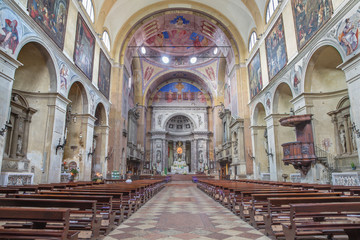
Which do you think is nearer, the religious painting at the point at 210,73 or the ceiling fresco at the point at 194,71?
the ceiling fresco at the point at 194,71

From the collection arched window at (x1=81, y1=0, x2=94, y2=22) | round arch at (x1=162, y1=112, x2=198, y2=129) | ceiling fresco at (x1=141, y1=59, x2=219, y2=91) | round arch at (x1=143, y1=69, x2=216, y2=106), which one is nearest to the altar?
round arch at (x1=162, y1=112, x2=198, y2=129)

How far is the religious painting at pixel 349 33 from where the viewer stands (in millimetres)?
8453

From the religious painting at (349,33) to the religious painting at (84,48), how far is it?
13.2 meters

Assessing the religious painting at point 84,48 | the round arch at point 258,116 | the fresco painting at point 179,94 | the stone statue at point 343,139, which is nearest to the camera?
the stone statue at point 343,139

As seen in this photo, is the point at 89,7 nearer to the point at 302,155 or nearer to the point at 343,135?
the point at 302,155

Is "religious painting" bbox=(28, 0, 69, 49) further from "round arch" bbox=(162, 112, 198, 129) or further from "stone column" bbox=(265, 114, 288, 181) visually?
"round arch" bbox=(162, 112, 198, 129)

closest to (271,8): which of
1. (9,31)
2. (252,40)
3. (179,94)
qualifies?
(252,40)

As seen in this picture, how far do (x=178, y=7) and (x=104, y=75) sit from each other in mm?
9843

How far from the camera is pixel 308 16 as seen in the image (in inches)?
462

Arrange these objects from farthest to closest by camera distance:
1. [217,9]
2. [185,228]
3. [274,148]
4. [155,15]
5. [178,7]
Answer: [155,15], [178,7], [217,9], [274,148], [185,228]

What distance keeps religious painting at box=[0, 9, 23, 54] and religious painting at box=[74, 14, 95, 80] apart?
16.8 ft

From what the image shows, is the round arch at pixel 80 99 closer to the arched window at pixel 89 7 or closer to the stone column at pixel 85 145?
the stone column at pixel 85 145

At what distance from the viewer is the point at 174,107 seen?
38.4m

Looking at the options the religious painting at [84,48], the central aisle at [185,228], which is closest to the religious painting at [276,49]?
the central aisle at [185,228]
